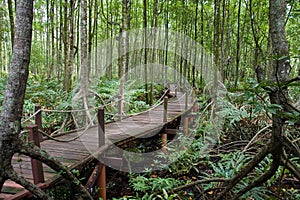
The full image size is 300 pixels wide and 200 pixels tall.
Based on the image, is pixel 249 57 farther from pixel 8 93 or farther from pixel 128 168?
pixel 8 93

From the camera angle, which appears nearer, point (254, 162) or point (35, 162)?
point (254, 162)

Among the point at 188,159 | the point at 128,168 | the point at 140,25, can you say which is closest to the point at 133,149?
the point at 128,168

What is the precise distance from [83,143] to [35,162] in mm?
1949

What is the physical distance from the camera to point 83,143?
5.27 metres

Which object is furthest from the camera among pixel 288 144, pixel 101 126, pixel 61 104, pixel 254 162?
pixel 61 104

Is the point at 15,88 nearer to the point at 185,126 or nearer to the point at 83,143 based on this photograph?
the point at 83,143

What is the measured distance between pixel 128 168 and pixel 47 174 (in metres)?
2.93

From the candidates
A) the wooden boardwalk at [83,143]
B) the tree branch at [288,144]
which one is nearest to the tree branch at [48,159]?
the wooden boardwalk at [83,143]

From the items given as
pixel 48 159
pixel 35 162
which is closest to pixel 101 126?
pixel 35 162

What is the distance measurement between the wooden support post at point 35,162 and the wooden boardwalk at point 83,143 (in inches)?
5.6

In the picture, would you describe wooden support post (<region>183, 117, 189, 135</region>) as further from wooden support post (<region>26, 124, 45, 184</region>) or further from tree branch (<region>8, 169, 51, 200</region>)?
tree branch (<region>8, 169, 51, 200</region>)

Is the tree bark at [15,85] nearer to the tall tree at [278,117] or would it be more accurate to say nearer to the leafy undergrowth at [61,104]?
the tall tree at [278,117]

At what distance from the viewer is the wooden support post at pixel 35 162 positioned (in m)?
3.24

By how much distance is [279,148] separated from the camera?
222cm
